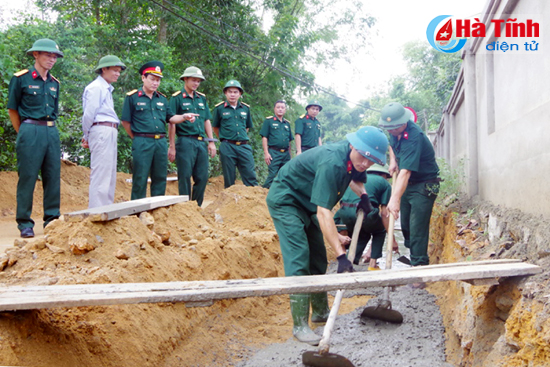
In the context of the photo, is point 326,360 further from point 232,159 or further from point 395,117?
point 232,159

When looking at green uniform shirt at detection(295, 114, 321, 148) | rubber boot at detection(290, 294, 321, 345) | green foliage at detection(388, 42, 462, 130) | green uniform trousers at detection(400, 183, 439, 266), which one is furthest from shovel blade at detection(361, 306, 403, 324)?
green foliage at detection(388, 42, 462, 130)

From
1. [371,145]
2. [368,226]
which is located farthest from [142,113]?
[371,145]

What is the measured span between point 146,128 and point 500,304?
14.3 ft

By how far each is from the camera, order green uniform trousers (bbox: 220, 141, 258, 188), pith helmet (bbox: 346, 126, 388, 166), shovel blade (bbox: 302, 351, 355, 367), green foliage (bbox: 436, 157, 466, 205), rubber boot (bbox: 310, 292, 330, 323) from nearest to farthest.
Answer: shovel blade (bbox: 302, 351, 355, 367)
pith helmet (bbox: 346, 126, 388, 166)
rubber boot (bbox: 310, 292, 330, 323)
green foliage (bbox: 436, 157, 466, 205)
green uniform trousers (bbox: 220, 141, 258, 188)

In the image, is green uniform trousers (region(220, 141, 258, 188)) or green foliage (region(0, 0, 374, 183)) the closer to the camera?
green uniform trousers (region(220, 141, 258, 188))

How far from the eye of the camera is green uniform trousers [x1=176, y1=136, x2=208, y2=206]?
6.30m

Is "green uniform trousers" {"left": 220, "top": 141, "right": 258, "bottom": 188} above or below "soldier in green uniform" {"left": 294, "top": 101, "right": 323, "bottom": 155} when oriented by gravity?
below

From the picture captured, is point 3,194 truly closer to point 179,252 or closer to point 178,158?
point 178,158

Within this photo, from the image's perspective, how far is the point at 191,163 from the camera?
20.8 feet

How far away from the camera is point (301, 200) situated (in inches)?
145

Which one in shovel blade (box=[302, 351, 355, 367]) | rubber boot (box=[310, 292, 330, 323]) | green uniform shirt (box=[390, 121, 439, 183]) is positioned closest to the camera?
shovel blade (box=[302, 351, 355, 367])

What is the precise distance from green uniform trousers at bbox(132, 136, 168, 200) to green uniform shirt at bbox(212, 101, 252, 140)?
152 centimetres

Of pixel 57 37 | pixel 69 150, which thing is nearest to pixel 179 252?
pixel 57 37

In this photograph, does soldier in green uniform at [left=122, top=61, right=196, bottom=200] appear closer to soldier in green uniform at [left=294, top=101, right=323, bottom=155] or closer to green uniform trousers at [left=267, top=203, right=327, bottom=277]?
green uniform trousers at [left=267, top=203, right=327, bottom=277]
